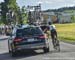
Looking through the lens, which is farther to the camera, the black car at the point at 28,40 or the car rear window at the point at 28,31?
the car rear window at the point at 28,31

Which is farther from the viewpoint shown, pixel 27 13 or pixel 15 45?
pixel 27 13

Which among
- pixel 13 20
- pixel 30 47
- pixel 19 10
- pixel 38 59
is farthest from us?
pixel 19 10

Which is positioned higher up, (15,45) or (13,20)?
(15,45)

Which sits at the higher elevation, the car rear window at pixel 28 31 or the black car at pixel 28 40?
the car rear window at pixel 28 31

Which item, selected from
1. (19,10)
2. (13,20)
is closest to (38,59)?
(13,20)

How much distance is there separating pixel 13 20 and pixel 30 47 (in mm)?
81103

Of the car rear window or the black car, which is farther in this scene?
the car rear window

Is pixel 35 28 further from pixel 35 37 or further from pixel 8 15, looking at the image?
pixel 8 15

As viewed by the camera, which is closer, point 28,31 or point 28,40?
point 28,40

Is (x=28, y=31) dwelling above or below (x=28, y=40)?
above

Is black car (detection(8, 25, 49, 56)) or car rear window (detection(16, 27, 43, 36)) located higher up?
car rear window (detection(16, 27, 43, 36))

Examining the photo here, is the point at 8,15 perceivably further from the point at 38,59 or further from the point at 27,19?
the point at 38,59

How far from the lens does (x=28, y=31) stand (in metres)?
19.8

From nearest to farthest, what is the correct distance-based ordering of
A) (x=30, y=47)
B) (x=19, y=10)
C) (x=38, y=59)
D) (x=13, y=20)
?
(x=38, y=59) < (x=30, y=47) < (x=13, y=20) < (x=19, y=10)
